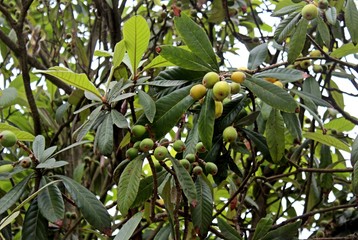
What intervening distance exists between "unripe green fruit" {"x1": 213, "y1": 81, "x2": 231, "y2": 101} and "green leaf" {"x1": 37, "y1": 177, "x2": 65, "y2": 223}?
0.36 m

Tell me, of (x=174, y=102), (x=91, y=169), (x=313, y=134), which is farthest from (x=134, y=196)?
(x=91, y=169)

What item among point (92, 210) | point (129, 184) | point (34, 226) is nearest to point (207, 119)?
point (129, 184)

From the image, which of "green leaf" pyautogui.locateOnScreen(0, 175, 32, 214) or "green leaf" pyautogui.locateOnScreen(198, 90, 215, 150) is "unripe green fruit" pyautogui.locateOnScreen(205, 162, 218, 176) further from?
"green leaf" pyautogui.locateOnScreen(0, 175, 32, 214)

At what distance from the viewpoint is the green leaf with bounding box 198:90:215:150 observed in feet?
3.23

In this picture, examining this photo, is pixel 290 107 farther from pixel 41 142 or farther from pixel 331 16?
pixel 41 142

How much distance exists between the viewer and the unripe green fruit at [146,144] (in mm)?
979

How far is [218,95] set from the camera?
930 mm

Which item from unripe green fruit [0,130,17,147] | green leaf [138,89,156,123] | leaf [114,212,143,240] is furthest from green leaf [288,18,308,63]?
unripe green fruit [0,130,17,147]

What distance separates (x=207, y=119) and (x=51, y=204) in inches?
12.9

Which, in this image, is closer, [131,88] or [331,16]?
[131,88]

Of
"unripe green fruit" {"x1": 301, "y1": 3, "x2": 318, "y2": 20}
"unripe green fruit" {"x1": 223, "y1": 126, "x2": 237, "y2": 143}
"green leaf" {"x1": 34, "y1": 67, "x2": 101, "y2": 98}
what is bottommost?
"unripe green fruit" {"x1": 223, "y1": 126, "x2": 237, "y2": 143}

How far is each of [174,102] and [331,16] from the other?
45 centimetres

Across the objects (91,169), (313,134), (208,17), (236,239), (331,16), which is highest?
(208,17)

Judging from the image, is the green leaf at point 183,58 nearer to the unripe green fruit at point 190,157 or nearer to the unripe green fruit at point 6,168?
the unripe green fruit at point 190,157
